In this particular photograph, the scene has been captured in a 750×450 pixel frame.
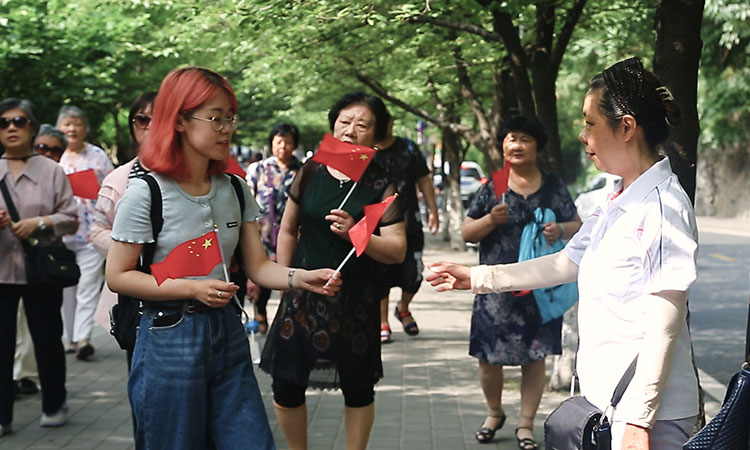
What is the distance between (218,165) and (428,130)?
104 ft

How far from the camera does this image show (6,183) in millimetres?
6867

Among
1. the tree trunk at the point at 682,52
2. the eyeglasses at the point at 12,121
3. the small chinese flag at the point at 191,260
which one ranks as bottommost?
the small chinese flag at the point at 191,260

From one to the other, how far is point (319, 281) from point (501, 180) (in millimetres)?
2351

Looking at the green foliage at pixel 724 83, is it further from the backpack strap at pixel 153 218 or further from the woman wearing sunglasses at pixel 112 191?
the backpack strap at pixel 153 218

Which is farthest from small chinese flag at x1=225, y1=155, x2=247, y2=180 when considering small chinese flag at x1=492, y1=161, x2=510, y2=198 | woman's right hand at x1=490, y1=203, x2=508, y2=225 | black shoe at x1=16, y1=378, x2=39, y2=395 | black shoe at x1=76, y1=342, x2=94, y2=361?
black shoe at x1=76, y1=342, x2=94, y2=361

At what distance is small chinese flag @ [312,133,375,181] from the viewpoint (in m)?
5.02

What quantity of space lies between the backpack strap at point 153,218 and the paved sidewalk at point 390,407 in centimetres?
303

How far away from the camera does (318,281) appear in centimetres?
425

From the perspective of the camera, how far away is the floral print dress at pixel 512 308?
641 centimetres

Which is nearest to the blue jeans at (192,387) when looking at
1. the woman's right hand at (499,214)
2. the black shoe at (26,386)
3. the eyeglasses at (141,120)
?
the eyeglasses at (141,120)

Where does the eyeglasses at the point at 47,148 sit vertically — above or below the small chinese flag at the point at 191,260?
above

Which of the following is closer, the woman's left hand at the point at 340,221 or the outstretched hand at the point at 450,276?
the outstretched hand at the point at 450,276

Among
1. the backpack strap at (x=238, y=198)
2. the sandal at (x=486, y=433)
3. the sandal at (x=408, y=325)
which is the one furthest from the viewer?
the sandal at (x=408, y=325)

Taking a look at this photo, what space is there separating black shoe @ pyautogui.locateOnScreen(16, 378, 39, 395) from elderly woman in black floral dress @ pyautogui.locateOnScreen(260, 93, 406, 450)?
3.40 metres
